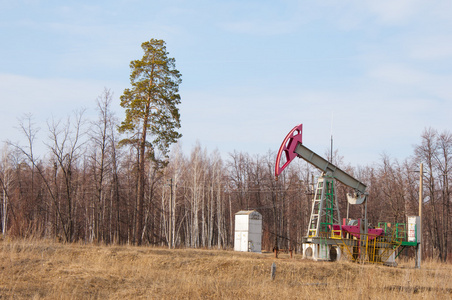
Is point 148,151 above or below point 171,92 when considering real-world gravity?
below

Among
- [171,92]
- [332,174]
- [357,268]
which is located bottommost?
[357,268]

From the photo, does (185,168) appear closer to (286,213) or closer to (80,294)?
(286,213)

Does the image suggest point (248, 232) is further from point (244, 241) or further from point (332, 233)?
point (332, 233)

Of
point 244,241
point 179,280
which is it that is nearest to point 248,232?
point 244,241

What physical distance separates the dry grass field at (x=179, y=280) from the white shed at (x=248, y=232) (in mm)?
12913

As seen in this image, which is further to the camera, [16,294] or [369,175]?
[369,175]

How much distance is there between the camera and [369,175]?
185ft

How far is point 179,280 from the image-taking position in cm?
1226

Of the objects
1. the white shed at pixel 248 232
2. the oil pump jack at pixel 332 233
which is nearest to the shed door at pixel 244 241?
the white shed at pixel 248 232

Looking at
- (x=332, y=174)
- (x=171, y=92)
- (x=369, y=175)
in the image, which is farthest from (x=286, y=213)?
(x=332, y=174)

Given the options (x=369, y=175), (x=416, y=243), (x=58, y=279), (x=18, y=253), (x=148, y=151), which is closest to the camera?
(x=58, y=279)

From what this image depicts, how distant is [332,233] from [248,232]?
11.2 m

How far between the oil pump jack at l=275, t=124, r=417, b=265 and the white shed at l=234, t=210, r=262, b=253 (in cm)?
936

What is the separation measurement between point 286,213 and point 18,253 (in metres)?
37.5
